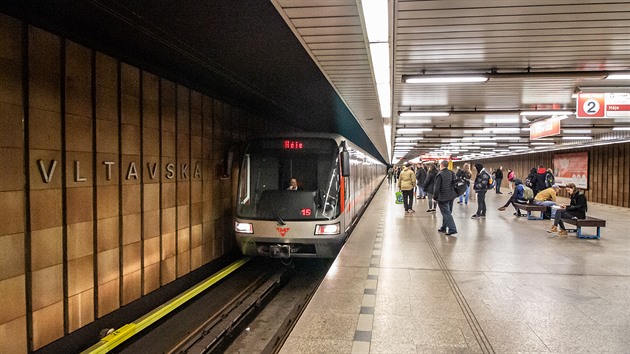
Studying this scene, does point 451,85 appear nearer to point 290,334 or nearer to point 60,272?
point 290,334

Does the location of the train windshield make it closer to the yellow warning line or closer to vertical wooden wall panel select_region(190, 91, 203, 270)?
vertical wooden wall panel select_region(190, 91, 203, 270)

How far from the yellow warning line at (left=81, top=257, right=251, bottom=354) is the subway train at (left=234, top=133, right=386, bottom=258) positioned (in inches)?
33.9

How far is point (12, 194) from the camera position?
3551 mm

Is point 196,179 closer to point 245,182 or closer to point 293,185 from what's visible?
point 245,182

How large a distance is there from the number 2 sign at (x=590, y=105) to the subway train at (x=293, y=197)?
215 inches

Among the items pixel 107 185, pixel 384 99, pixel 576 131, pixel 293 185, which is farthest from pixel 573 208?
pixel 107 185

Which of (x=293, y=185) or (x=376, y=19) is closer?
(x=376, y=19)

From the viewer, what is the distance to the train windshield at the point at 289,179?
6578 mm

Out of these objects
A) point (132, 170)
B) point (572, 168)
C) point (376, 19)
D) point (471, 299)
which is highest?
point (376, 19)

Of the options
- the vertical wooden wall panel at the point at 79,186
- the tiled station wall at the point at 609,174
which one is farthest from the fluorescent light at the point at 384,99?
the tiled station wall at the point at 609,174

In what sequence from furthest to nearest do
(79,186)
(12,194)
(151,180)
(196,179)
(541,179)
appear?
(541,179)
(196,179)
(151,180)
(79,186)
(12,194)

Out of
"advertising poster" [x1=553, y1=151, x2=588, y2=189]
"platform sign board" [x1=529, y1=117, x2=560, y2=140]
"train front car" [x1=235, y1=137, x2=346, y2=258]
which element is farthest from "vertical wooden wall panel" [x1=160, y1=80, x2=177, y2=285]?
"advertising poster" [x1=553, y1=151, x2=588, y2=189]

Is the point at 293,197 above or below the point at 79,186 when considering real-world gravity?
below

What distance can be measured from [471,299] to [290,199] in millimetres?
3258
